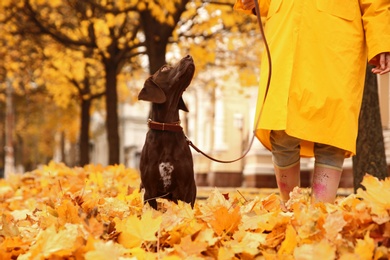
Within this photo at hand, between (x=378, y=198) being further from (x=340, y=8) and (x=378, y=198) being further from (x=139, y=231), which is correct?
(x=340, y=8)

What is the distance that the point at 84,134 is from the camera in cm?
2144

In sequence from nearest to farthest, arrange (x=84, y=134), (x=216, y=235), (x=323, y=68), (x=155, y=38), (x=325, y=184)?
(x=216, y=235) < (x=323, y=68) < (x=325, y=184) < (x=155, y=38) < (x=84, y=134)

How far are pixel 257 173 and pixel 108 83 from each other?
7125 mm

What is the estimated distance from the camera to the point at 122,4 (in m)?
12.2

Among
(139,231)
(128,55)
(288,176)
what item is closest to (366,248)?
(139,231)

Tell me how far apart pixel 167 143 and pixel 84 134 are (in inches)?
716

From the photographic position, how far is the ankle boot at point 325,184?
397 centimetres

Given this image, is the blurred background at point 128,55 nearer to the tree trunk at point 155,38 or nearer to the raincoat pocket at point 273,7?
the tree trunk at point 155,38

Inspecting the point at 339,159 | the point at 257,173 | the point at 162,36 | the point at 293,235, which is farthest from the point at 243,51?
the point at 293,235

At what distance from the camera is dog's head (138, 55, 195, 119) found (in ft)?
11.7

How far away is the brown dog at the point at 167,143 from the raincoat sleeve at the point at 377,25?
3.51ft

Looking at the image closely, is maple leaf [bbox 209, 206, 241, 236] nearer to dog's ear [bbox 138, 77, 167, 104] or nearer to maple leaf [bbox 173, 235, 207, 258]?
maple leaf [bbox 173, 235, 207, 258]

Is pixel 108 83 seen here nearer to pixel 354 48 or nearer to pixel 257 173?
pixel 257 173

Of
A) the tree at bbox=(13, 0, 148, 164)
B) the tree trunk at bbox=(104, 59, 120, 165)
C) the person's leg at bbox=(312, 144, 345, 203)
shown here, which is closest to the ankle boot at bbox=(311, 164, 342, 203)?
the person's leg at bbox=(312, 144, 345, 203)
